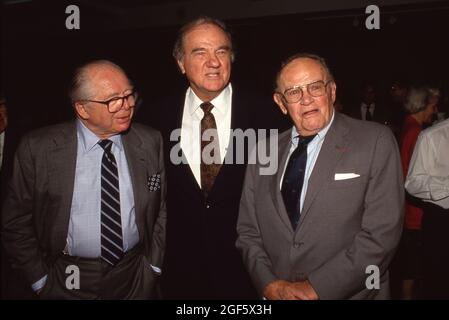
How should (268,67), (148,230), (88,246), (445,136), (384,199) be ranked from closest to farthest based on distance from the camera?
1. (384,199)
2. (88,246)
3. (148,230)
4. (445,136)
5. (268,67)

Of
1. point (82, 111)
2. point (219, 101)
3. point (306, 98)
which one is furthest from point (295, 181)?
point (82, 111)

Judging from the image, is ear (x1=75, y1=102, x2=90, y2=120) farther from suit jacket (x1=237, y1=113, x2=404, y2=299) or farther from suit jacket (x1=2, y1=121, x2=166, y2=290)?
suit jacket (x1=237, y1=113, x2=404, y2=299)

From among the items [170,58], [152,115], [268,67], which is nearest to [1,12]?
[170,58]

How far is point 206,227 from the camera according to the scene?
212cm

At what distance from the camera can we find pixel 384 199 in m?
1.65

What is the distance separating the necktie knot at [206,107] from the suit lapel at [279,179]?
471 millimetres

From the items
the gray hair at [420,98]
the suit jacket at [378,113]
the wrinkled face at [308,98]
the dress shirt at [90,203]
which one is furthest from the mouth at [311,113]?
the suit jacket at [378,113]

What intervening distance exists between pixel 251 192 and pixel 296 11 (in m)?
5.72

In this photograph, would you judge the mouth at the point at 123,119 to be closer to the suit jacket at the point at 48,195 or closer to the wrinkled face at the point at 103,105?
the wrinkled face at the point at 103,105

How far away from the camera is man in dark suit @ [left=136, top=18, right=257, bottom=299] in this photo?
2127 millimetres

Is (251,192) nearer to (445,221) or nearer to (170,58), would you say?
(445,221)

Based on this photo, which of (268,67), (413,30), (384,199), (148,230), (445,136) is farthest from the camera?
(268,67)

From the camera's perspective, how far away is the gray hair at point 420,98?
3258 mm
